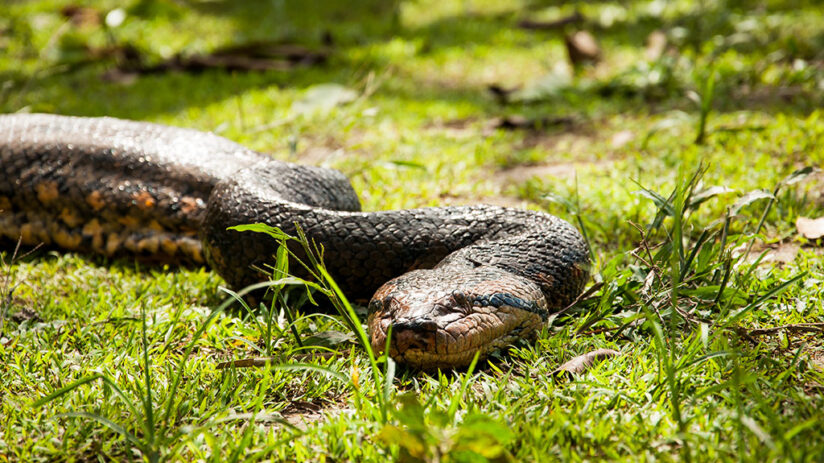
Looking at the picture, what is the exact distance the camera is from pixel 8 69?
8047 mm

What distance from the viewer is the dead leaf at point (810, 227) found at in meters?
3.46

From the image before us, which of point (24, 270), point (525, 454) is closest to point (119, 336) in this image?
point (24, 270)

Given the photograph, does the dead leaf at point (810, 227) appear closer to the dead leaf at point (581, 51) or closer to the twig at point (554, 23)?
the dead leaf at point (581, 51)

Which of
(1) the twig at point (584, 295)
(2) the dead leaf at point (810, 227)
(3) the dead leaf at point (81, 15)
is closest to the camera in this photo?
(1) the twig at point (584, 295)

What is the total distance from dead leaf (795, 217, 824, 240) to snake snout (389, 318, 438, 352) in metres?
2.16

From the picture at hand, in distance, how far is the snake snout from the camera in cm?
245

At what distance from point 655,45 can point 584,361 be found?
5.94 meters

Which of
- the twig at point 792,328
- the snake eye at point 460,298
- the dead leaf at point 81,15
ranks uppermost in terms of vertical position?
the dead leaf at point 81,15

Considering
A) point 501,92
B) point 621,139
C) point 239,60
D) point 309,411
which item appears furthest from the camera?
point 239,60

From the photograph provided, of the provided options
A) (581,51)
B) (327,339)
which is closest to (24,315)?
(327,339)

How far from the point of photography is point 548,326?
285 cm

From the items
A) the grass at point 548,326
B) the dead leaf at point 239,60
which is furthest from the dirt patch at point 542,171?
the dead leaf at point 239,60

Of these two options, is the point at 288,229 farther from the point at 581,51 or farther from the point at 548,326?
the point at 581,51

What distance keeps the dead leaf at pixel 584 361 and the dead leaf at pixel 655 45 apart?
17.2ft
